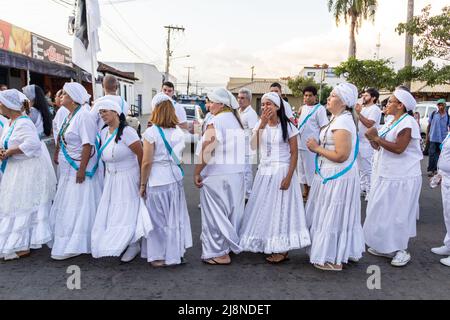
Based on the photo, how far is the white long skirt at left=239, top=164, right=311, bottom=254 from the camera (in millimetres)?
4137

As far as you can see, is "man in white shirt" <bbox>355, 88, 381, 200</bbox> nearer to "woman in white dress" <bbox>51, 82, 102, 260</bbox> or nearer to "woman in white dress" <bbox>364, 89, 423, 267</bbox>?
"woman in white dress" <bbox>364, 89, 423, 267</bbox>

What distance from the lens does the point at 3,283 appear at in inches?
147

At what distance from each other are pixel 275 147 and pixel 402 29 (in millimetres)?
13299

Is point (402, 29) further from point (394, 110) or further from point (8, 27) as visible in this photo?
point (8, 27)

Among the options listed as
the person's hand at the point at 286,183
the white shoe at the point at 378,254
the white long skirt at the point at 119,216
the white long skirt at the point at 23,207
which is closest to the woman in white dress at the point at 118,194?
the white long skirt at the point at 119,216

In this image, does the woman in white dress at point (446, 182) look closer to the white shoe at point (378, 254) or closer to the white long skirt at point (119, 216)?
the white shoe at point (378, 254)

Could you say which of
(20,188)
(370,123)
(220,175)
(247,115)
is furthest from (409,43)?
(20,188)

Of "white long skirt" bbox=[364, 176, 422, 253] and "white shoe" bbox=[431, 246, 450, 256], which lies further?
"white shoe" bbox=[431, 246, 450, 256]

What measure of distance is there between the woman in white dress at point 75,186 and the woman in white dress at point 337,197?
238 centimetres

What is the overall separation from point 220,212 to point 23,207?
2.14 metres

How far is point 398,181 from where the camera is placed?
14.3 feet

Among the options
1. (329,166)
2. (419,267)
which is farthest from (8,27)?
(419,267)

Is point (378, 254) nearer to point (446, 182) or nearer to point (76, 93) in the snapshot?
point (446, 182)

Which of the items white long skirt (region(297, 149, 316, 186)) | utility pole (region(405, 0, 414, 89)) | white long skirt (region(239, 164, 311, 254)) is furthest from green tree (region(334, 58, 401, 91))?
white long skirt (region(239, 164, 311, 254))
